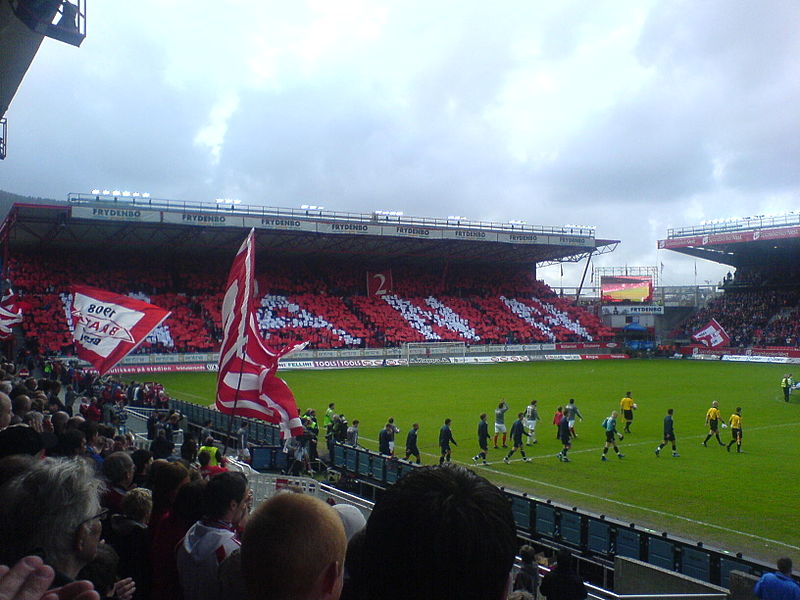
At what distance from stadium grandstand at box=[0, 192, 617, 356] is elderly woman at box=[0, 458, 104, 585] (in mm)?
42988

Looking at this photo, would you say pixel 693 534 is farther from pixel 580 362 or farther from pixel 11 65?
pixel 580 362

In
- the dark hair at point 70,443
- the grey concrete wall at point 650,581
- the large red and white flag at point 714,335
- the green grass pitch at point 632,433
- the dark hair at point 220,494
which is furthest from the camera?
the large red and white flag at point 714,335

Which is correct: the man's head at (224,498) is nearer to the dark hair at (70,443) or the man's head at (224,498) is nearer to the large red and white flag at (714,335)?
the dark hair at (70,443)

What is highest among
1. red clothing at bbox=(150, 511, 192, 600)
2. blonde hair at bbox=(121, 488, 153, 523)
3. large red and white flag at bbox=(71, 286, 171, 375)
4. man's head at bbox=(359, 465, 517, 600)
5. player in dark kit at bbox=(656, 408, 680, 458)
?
large red and white flag at bbox=(71, 286, 171, 375)

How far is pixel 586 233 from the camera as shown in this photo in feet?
218

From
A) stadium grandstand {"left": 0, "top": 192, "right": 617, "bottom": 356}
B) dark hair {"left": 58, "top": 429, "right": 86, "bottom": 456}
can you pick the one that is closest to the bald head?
dark hair {"left": 58, "top": 429, "right": 86, "bottom": 456}

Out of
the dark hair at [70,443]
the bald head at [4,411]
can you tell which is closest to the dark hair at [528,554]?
the dark hair at [70,443]

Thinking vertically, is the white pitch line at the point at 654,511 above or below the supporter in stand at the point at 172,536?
below

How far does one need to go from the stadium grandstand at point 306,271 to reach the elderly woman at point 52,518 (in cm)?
4299

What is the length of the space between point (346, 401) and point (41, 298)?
28.8 metres

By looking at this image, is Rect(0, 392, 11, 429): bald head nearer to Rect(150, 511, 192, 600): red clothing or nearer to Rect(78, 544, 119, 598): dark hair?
Rect(150, 511, 192, 600): red clothing

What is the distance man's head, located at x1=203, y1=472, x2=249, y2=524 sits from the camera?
4094mm

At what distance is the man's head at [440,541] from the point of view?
1.87 m

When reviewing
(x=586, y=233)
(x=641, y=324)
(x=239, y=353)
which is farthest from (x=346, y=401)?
(x=641, y=324)
